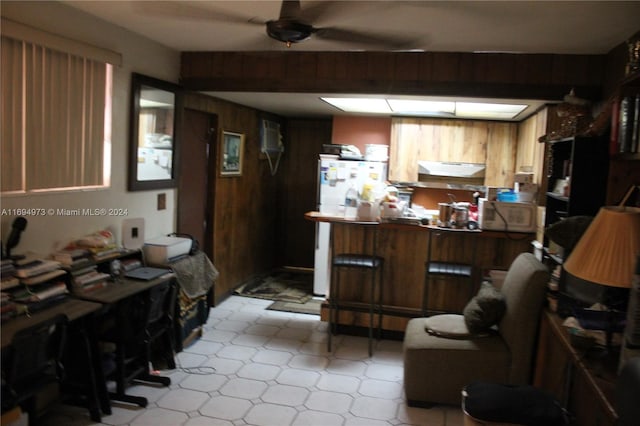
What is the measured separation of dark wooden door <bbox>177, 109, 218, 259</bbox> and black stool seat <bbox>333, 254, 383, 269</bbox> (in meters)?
1.46

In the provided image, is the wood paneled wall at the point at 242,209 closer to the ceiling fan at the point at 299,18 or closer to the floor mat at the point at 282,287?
the floor mat at the point at 282,287

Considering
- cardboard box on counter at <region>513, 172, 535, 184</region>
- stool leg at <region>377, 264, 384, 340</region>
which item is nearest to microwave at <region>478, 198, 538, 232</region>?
cardboard box on counter at <region>513, 172, 535, 184</region>

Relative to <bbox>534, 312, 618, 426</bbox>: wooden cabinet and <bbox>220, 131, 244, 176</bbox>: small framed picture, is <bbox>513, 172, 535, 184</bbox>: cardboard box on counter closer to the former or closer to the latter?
<bbox>534, 312, 618, 426</bbox>: wooden cabinet

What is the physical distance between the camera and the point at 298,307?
17.5 feet

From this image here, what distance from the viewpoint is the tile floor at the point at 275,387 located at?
305 centimetres

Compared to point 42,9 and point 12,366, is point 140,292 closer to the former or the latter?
point 12,366

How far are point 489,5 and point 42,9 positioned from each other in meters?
2.48

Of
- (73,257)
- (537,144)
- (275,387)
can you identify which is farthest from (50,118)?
(537,144)

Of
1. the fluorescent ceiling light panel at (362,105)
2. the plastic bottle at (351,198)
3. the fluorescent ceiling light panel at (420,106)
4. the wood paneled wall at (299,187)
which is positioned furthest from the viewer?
the wood paneled wall at (299,187)

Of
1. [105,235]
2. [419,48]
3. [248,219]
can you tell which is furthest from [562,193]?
[248,219]

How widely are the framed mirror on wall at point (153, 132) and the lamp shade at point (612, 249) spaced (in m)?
3.04

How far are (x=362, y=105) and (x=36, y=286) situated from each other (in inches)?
133

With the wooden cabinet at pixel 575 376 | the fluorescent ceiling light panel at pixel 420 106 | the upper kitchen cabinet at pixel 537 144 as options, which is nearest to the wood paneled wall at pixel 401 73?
the upper kitchen cabinet at pixel 537 144

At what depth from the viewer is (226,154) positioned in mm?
5211
